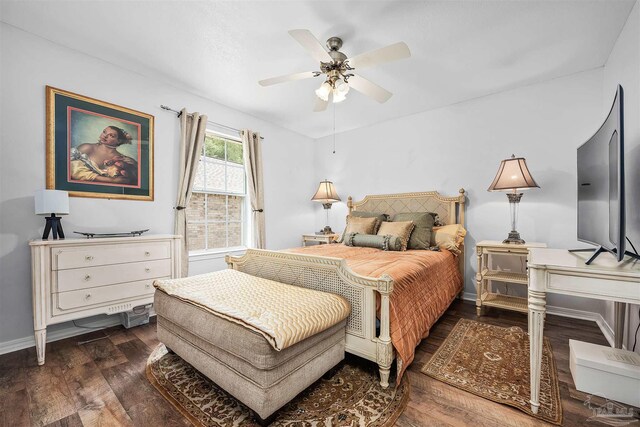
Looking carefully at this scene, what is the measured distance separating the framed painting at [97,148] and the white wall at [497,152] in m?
3.14

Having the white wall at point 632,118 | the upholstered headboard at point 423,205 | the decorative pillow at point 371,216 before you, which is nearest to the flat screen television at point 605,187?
the white wall at point 632,118

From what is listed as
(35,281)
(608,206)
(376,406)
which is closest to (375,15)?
(608,206)

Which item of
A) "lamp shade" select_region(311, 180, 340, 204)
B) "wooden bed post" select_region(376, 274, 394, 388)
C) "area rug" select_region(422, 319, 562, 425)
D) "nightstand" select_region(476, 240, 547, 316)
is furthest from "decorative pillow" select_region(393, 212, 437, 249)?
"wooden bed post" select_region(376, 274, 394, 388)

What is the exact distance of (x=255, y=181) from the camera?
3.93 meters

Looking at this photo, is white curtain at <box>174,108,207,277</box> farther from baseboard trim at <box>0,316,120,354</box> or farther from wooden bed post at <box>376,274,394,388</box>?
wooden bed post at <box>376,274,394,388</box>

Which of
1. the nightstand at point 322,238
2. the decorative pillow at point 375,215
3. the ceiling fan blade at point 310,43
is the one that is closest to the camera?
the ceiling fan blade at point 310,43

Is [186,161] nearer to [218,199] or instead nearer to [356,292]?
[218,199]

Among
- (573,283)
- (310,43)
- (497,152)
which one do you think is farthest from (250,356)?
(497,152)

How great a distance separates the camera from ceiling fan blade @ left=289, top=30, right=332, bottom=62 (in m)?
1.67

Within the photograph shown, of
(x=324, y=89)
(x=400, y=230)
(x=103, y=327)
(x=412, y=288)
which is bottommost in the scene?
(x=103, y=327)

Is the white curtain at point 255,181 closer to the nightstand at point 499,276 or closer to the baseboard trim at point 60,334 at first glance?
the baseboard trim at point 60,334

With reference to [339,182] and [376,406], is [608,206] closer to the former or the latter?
[376,406]

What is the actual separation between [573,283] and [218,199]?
368 cm

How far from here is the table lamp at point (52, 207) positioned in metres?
2.02
